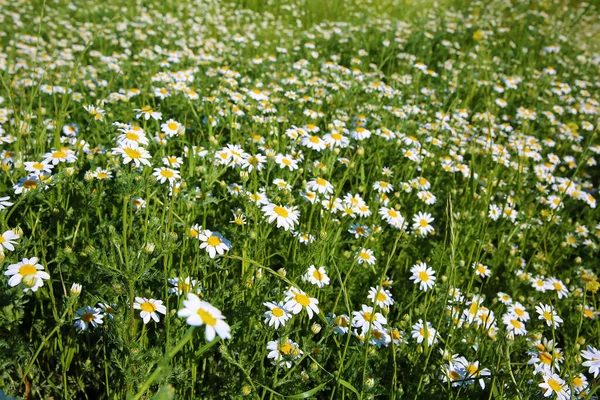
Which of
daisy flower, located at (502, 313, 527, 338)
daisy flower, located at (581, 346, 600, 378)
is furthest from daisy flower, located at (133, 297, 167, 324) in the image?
daisy flower, located at (502, 313, 527, 338)

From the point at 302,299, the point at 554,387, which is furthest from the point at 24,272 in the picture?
the point at 554,387

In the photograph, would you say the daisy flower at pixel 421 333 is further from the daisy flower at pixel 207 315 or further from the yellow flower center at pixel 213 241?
the daisy flower at pixel 207 315

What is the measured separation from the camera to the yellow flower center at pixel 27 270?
1.54 meters

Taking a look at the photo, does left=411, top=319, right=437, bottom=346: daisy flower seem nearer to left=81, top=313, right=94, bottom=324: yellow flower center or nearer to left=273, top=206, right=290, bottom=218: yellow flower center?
left=273, top=206, right=290, bottom=218: yellow flower center

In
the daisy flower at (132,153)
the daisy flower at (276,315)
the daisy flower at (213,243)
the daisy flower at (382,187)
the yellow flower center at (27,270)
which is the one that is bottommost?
the daisy flower at (382,187)

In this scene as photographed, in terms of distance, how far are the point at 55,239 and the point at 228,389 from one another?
3.29 feet

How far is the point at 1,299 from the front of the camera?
141cm

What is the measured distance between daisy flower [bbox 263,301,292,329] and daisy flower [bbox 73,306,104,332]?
611 millimetres

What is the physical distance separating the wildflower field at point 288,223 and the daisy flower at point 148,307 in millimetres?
10

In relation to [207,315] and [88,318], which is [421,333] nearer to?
[207,315]

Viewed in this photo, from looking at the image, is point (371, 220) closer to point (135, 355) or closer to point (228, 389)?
point (228, 389)

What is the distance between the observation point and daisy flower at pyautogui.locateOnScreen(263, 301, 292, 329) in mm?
1638

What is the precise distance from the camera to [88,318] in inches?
65.9

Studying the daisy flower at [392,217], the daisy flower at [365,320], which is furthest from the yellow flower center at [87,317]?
the daisy flower at [392,217]
